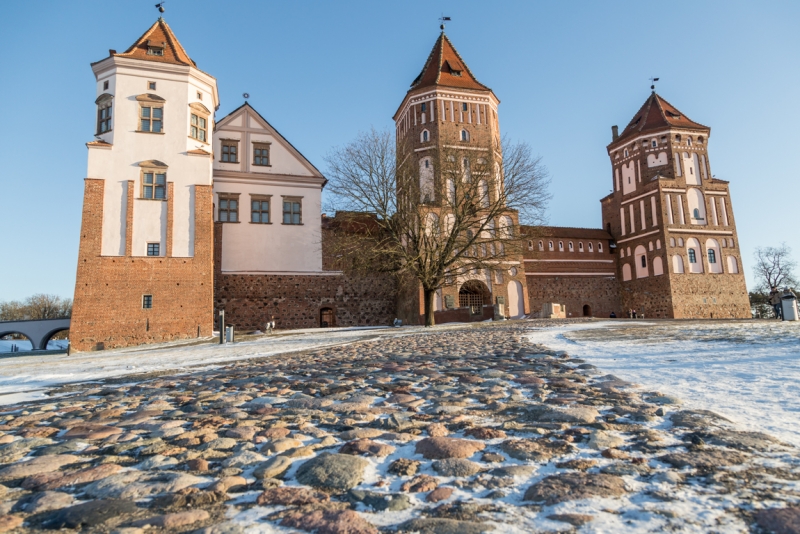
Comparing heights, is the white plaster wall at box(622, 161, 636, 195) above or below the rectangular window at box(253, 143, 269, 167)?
above

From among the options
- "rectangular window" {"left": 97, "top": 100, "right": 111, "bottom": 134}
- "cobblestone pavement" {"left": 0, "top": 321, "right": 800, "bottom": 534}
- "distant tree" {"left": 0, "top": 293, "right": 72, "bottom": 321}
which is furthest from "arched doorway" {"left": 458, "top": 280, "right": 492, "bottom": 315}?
"distant tree" {"left": 0, "top": 293, "right": 72, "bottom": 321}

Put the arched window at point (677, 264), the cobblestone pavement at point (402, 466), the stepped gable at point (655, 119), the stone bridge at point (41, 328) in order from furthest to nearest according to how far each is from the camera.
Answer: the stepped gable at point (655, 119)
the arched window at point (677, 264)
the stone bridge at point (41, 328)
the cobblestone pavement at point (402, 466)

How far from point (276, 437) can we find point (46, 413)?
2608 mm

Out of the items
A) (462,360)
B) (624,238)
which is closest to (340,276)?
(462,360)

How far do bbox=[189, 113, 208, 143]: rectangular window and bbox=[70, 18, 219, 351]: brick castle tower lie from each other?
6 cm

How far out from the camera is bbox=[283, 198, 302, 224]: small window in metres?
28.6

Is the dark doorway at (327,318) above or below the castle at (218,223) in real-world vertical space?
below

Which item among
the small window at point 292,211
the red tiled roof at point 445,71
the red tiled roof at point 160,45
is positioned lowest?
the small window at point 292,211

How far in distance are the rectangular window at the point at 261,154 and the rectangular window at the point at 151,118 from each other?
5382mm

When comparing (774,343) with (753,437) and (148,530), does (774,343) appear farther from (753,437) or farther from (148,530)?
(148,530)

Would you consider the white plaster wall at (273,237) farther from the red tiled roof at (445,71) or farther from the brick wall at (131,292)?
the red tiled roof at (445,71)

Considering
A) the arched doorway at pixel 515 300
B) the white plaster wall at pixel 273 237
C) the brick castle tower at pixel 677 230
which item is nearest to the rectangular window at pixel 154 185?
the white plaster wall at pixel 273 237

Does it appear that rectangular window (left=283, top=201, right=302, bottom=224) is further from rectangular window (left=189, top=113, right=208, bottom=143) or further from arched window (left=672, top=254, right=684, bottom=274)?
arched window (left=672, top=254, right=684, bottom=274)

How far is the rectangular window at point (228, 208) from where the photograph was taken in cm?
2761
